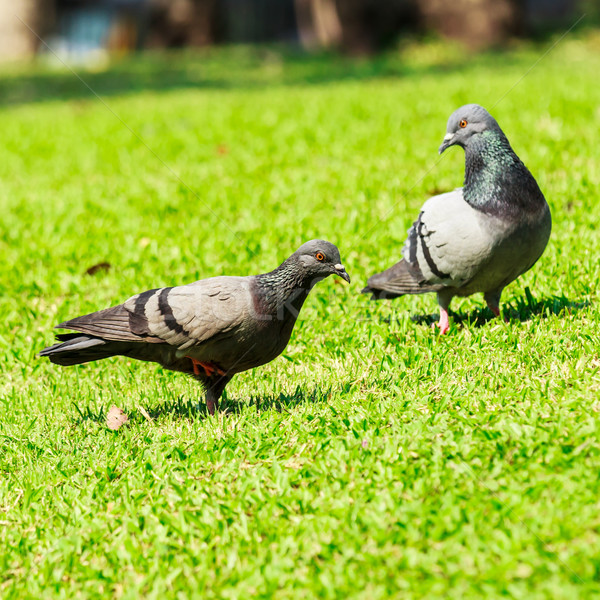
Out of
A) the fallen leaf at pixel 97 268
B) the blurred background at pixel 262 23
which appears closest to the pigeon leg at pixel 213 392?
the fallen leaf at pixel 97 268

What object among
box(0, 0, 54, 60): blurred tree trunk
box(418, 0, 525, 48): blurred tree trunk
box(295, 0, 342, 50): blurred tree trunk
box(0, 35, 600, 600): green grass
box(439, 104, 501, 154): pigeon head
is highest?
box(0, 0, 54, 60): blurred tree trunk

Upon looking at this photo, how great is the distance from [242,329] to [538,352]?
62.5 inches

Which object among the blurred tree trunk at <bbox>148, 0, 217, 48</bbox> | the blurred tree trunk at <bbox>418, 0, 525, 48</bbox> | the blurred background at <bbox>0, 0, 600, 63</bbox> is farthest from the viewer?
the blurred tree trunk at <bbox>148, 0, 217, 48</bbox>

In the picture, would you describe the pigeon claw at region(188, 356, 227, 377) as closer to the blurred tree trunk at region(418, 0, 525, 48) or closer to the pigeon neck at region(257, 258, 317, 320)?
the pigeon neck at region(257, 258, 317, 320)

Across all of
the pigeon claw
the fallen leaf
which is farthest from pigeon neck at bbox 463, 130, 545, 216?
the fallen leaf

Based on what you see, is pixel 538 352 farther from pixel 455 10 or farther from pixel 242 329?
pixel 455 10

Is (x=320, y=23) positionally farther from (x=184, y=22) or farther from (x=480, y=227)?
(x=480, y=227)

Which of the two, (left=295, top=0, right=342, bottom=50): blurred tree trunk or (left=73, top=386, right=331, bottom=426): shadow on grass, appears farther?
(left=295, top=0, right=342, bottom=50): blurred tree trunk

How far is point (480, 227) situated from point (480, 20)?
51.8 feet

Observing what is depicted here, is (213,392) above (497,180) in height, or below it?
below

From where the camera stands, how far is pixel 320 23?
21.3 metres

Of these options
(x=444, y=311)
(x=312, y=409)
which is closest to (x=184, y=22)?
(x=444, y=311)

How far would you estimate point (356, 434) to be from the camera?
365 cm

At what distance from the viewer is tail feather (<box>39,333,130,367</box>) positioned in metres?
3.99
